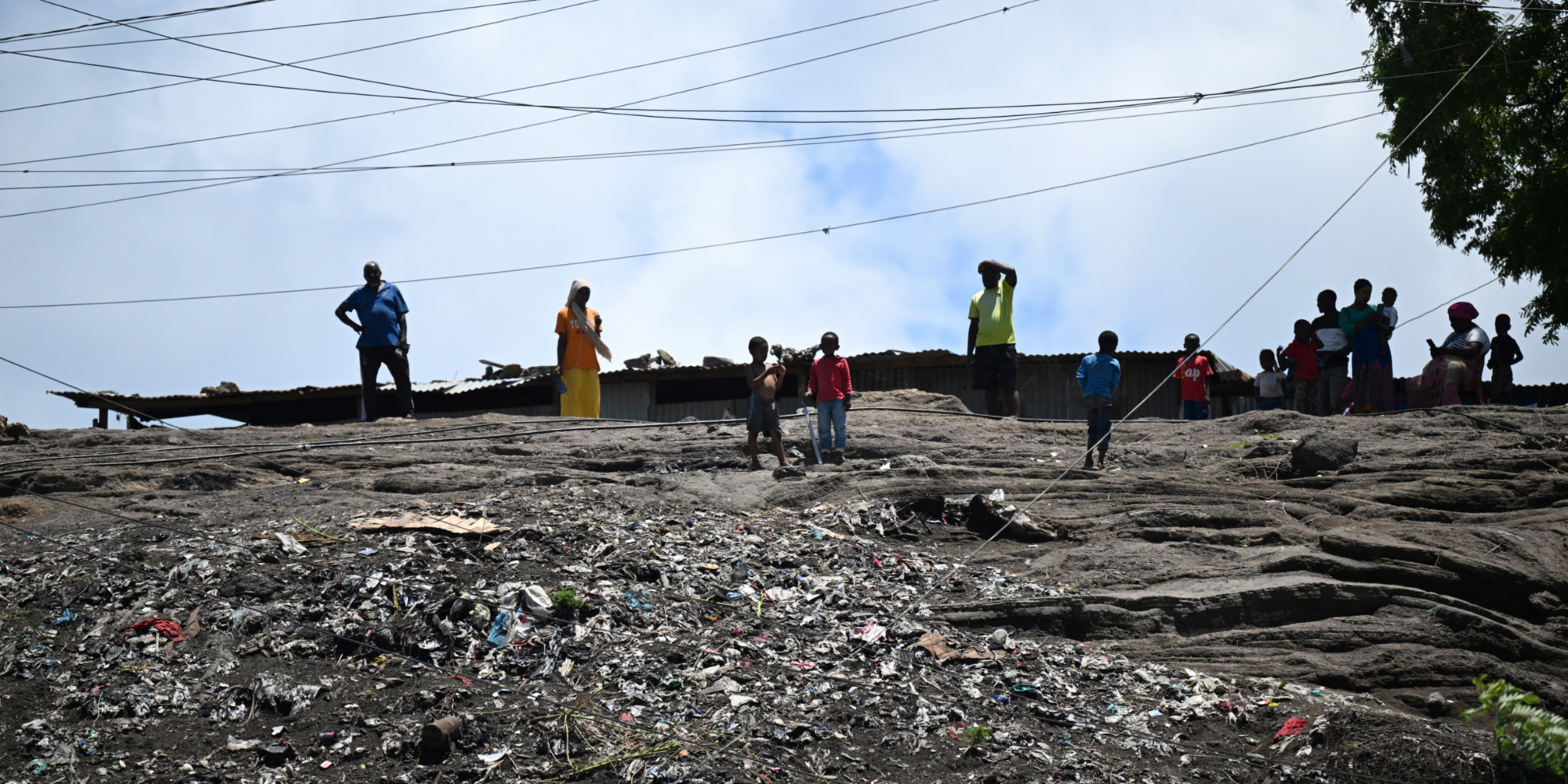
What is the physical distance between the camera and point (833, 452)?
11.1m

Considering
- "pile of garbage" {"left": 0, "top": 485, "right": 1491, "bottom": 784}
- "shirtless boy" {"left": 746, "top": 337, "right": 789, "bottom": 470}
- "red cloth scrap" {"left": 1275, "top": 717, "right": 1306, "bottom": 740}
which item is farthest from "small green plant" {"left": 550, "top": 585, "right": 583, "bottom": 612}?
"red cloth scrap" {"left": 1275, "top": 717, "right": 1306, "bottom": 740}

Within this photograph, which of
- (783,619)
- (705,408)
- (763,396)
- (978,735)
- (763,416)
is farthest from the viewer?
(705,408)

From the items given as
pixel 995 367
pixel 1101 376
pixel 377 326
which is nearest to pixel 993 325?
pixel 995 367

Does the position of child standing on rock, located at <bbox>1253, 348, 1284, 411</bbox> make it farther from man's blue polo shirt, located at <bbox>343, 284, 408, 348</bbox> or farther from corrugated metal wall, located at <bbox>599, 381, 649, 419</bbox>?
man's blue polo shirt, located at <bbox>343, 284, 408, 348</bbox>

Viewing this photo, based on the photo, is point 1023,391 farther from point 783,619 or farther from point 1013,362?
point 783,619

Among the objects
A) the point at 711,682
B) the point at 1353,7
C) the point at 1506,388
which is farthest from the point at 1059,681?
the point at 1353,7

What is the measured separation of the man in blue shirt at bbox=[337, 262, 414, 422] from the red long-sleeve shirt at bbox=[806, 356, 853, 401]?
5.19m

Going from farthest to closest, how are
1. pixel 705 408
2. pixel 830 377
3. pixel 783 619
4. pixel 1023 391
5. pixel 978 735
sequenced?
pixel 705 408
pixel 1023 391
pixel 830 377
pixel 783 619
pixel 978 735

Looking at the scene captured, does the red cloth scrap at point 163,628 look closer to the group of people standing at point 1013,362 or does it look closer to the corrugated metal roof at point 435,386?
the group of people standing at point 1013,362

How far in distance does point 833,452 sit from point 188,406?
483 inches

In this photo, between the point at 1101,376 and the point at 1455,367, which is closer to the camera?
the point at 1101,376

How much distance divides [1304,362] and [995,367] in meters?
3.95

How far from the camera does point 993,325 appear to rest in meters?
11.6

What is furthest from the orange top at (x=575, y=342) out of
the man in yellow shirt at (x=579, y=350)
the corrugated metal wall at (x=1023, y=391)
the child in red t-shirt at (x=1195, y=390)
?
the child in red t-shirt at (x=1195, y=390)
